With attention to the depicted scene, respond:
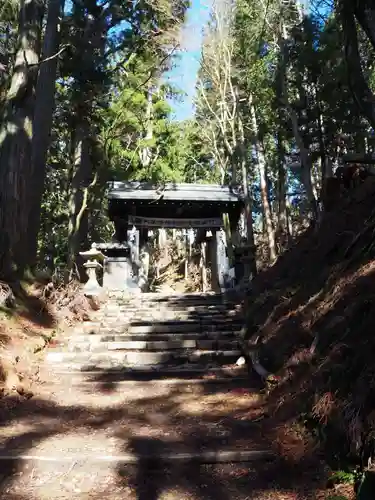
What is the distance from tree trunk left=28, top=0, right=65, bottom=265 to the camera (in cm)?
828

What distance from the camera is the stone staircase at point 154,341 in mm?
6055

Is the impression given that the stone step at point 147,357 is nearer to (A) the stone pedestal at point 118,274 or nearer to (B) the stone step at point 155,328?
(B) the stone step at point 155,328

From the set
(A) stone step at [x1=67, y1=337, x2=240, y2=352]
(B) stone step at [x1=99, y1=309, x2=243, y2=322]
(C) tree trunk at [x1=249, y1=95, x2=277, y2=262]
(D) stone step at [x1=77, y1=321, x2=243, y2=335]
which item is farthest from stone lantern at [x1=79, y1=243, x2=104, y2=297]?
(C) tree trunk at [x1=249, y1=95, x2=277, y2=262]

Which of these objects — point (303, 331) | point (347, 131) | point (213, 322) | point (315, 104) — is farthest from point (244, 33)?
point (303, 331)

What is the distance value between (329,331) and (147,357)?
3.06m

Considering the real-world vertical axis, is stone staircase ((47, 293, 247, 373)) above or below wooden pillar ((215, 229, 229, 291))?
below

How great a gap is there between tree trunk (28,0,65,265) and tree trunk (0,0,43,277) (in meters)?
0.72

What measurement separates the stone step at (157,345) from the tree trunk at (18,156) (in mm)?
1751

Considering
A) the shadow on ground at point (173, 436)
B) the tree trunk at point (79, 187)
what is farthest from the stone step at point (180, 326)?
the tree trunk at point (79, 187)

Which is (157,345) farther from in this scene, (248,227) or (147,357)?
(248,227)

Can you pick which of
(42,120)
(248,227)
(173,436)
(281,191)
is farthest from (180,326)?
(281,191)

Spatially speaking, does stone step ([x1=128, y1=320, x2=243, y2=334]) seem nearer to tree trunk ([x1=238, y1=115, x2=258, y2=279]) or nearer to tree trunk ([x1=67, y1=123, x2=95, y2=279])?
tree trunk ([x1=238, y1=115, x2=258, y2=279])

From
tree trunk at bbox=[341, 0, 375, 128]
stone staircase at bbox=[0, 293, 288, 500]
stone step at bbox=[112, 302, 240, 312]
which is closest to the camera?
stone staircase at bbox=[0, 293, 288, 500]

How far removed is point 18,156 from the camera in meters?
7.24
